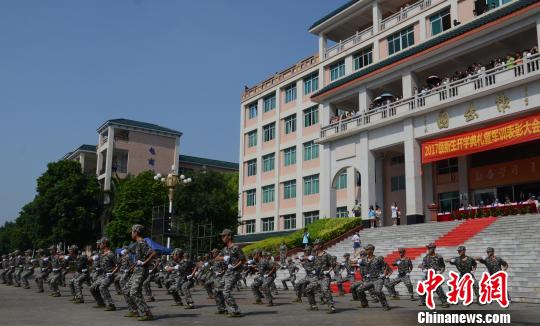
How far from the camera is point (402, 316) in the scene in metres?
11.6

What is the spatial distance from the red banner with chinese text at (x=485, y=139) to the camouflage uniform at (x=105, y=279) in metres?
19.7

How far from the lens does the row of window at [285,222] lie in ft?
145

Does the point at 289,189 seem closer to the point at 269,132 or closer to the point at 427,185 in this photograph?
the point at 269,132

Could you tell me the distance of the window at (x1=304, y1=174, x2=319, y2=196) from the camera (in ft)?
145

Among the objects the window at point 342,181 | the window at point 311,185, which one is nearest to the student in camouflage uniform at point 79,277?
the window at point 342,181

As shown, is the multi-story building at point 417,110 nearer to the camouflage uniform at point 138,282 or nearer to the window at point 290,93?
the window at point 290,93

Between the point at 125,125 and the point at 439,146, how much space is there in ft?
142

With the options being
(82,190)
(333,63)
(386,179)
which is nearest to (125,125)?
(82,190)

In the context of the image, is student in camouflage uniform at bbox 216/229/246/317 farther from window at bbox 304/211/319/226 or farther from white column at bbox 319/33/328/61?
white column at bbox 319/33/328/61

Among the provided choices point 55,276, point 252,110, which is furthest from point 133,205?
point 55,276

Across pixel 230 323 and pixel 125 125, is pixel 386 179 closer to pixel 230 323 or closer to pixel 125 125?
pixel 230 323

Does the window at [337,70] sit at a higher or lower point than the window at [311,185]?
higher

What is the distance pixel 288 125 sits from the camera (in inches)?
1934

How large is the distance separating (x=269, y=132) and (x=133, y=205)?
15.1 m
